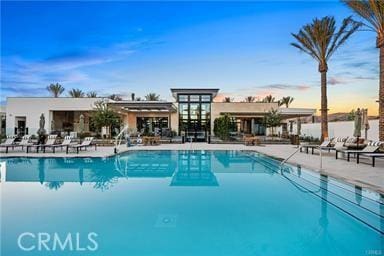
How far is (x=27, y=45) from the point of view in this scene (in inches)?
732

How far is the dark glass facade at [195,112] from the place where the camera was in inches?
1171

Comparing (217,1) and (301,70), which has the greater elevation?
(217,1)

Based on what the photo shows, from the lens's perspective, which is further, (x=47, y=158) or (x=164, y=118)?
(x=164, y=118)

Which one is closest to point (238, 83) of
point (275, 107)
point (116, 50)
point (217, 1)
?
point (275, 107)

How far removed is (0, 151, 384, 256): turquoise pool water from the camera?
4227mm

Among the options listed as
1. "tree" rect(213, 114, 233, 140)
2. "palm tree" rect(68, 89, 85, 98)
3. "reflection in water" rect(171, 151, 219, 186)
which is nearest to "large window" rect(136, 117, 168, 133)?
"tree" rect(213, 114, 233, 140)

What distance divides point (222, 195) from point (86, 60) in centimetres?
1864

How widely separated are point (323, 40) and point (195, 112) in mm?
14277

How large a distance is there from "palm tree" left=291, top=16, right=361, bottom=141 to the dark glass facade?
37.5 feet

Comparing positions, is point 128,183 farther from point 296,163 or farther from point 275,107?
point 275,107

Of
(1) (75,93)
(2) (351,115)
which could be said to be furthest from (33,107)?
(2) (351,115)

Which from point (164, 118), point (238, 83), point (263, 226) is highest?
point (238, 83)

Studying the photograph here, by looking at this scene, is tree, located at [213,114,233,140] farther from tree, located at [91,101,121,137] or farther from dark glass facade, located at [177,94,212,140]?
tree, located at [91,101,121,137]

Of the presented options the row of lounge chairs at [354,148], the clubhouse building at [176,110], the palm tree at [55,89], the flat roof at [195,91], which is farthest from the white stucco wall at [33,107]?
the row of lounge chairs at [354,148]
